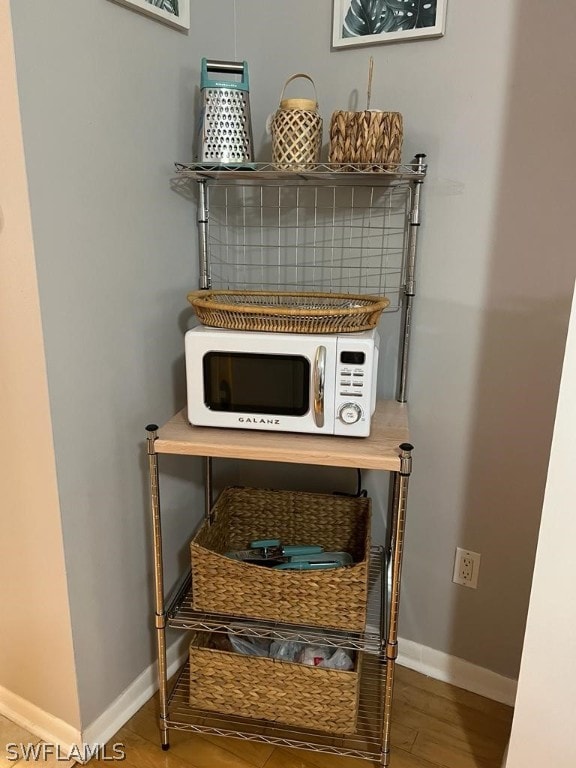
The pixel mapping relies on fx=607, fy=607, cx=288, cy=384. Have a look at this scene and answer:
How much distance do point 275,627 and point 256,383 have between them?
0.60 metres

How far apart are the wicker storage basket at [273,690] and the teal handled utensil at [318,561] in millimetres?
224

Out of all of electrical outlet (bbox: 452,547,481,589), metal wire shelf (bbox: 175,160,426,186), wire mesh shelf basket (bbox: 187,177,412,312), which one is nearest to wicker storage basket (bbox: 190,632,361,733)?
electrical outlet (bbox: 452,547,481,589)

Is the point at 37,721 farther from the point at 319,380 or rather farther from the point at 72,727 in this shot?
the point at 319,380

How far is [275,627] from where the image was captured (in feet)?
4.83

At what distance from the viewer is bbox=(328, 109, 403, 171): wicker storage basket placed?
1.36 metres

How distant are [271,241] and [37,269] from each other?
75cm

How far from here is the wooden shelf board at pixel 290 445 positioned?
1272 millimetres

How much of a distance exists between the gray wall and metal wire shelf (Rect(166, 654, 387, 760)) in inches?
Answer: 6.4

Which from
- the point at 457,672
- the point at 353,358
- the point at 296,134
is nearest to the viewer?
the point at 353,358

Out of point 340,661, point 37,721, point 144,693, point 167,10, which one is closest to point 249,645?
point 340,661

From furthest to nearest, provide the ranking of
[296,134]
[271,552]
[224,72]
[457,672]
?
[457,672] < [271,552] < [224,72] < [296,134]

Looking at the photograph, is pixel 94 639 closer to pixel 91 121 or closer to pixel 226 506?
pixel 226 506

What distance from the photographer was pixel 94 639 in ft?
4.87

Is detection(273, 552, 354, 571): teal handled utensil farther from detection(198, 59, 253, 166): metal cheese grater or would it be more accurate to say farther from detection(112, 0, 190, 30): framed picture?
detection(112, 0, 190, 30): framed picture
